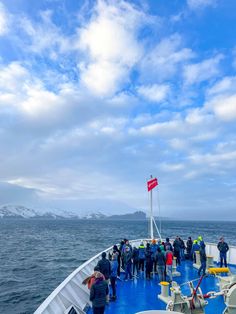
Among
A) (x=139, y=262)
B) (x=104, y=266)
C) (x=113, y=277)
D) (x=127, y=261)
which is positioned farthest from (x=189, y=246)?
(x=104, y=266)

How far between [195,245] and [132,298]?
7.37 meters

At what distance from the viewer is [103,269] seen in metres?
10.1

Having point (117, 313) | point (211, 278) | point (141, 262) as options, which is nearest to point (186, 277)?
point (211, 278)

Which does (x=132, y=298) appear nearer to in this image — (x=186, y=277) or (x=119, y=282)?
(x=119, y=282)

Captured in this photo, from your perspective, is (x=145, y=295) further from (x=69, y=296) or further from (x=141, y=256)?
(x=69, y=296)

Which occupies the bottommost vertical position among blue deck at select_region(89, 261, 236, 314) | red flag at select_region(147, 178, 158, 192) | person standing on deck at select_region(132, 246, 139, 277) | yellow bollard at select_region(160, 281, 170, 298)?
blue deck at select_region(89, 261, 236, 314)

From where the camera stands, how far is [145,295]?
11.3m

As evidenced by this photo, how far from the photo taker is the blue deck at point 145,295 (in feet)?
32.3

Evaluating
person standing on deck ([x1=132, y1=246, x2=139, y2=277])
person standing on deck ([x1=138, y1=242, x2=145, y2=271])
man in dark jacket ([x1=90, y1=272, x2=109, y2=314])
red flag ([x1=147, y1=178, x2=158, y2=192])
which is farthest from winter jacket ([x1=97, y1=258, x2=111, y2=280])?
red flag ([x1=147, y1=178, x2=158, y2=192])

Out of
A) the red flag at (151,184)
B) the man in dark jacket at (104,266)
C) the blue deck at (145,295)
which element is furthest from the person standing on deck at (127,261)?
the red flag at (151,184)

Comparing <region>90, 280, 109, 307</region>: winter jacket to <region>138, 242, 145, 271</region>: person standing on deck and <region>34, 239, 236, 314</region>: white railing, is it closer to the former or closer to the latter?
<region>34, 239, 236, 314</region>: white railing

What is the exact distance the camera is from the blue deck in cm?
986

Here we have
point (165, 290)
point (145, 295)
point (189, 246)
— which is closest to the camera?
point (165, 290)

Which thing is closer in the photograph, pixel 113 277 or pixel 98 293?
pixel 98 293
